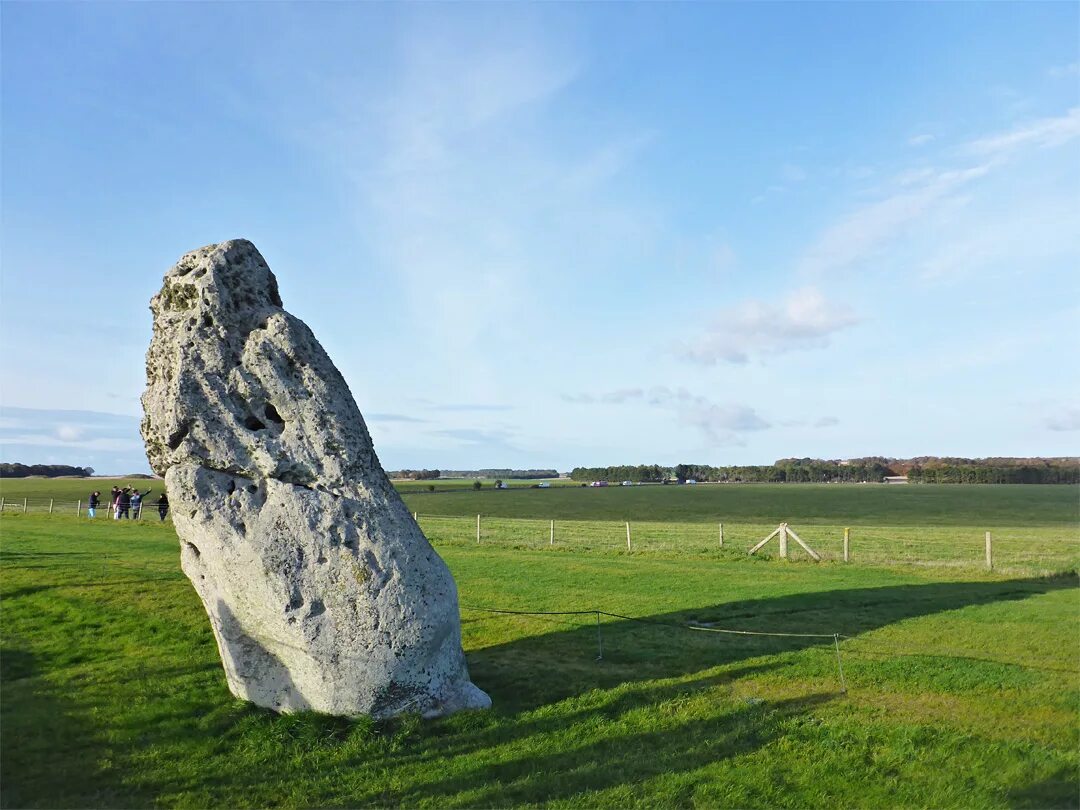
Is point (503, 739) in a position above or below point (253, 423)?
below

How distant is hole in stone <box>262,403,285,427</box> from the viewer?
10.5 metres

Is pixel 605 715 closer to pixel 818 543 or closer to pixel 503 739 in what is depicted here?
pixel 503 739

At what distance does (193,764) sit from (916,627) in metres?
14.0

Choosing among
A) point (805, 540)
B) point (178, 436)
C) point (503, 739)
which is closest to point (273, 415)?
point (178, 436)

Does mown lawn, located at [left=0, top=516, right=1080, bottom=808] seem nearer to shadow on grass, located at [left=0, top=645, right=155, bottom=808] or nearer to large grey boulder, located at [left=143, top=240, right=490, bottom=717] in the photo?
shadow on grass, located at [left=0, top=645, right=155, bottom=808]

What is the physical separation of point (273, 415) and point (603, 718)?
20.7ft

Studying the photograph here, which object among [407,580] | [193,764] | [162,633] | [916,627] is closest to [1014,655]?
[916,627]

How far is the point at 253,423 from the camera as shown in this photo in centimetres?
1043

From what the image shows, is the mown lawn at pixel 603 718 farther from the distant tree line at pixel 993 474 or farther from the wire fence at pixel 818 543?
the distant tree line at pixel 993 474

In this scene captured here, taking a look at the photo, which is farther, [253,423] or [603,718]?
[253,423]

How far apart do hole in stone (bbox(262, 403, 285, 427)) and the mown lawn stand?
13.2ft

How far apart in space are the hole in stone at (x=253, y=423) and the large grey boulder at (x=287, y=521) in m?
0.02

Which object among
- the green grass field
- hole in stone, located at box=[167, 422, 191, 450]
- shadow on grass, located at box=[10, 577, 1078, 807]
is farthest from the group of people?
hole in stone, located at box=[167, 422, 191, 450]

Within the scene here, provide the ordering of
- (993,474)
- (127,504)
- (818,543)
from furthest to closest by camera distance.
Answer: (993,474), (127,504), (818,543)
